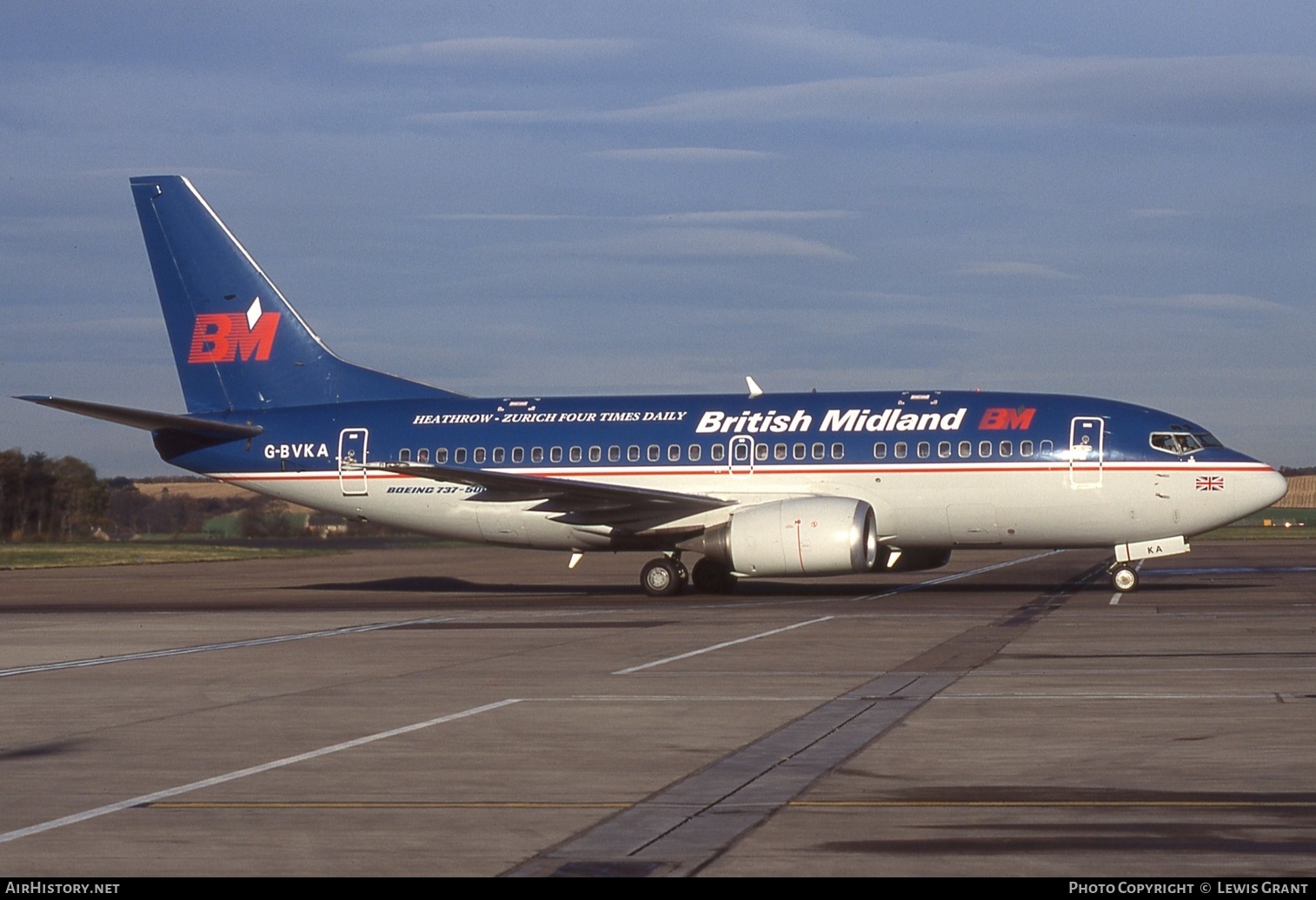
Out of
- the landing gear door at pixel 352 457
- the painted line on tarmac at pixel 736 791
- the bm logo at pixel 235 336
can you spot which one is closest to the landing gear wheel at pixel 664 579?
the landing gear door at pixel 352 457

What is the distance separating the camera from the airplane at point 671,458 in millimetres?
30031

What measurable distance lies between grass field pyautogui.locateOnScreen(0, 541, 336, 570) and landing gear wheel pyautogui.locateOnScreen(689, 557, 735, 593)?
29.2 metres

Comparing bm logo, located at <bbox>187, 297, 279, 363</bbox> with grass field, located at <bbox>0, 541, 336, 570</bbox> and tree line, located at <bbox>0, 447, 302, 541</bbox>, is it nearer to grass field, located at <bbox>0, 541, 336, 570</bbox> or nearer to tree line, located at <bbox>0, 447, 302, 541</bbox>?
grass field, located at <bbox>0, 541, 336, 570</bbox>

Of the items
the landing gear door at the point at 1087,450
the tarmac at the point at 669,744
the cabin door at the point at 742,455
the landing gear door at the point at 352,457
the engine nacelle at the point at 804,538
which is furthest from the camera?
the landing gear door at the point at 352,457

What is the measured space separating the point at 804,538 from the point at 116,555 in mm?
Answer: 39295

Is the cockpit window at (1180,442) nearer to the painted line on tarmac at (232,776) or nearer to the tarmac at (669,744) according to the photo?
the tarmac at (669,744)

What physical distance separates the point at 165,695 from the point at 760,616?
12083 millimetres

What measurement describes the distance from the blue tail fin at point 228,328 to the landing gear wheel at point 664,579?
710cm

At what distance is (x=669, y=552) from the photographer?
32.9 meters

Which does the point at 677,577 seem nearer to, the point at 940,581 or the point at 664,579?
the point at 664,579

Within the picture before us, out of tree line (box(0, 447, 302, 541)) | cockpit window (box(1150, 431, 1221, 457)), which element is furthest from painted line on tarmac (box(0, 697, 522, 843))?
tree line (box(0, 447, 302, 541))

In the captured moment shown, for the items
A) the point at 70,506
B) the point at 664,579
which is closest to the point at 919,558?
the point at 664,579

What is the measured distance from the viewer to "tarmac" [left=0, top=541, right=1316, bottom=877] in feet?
26.1
